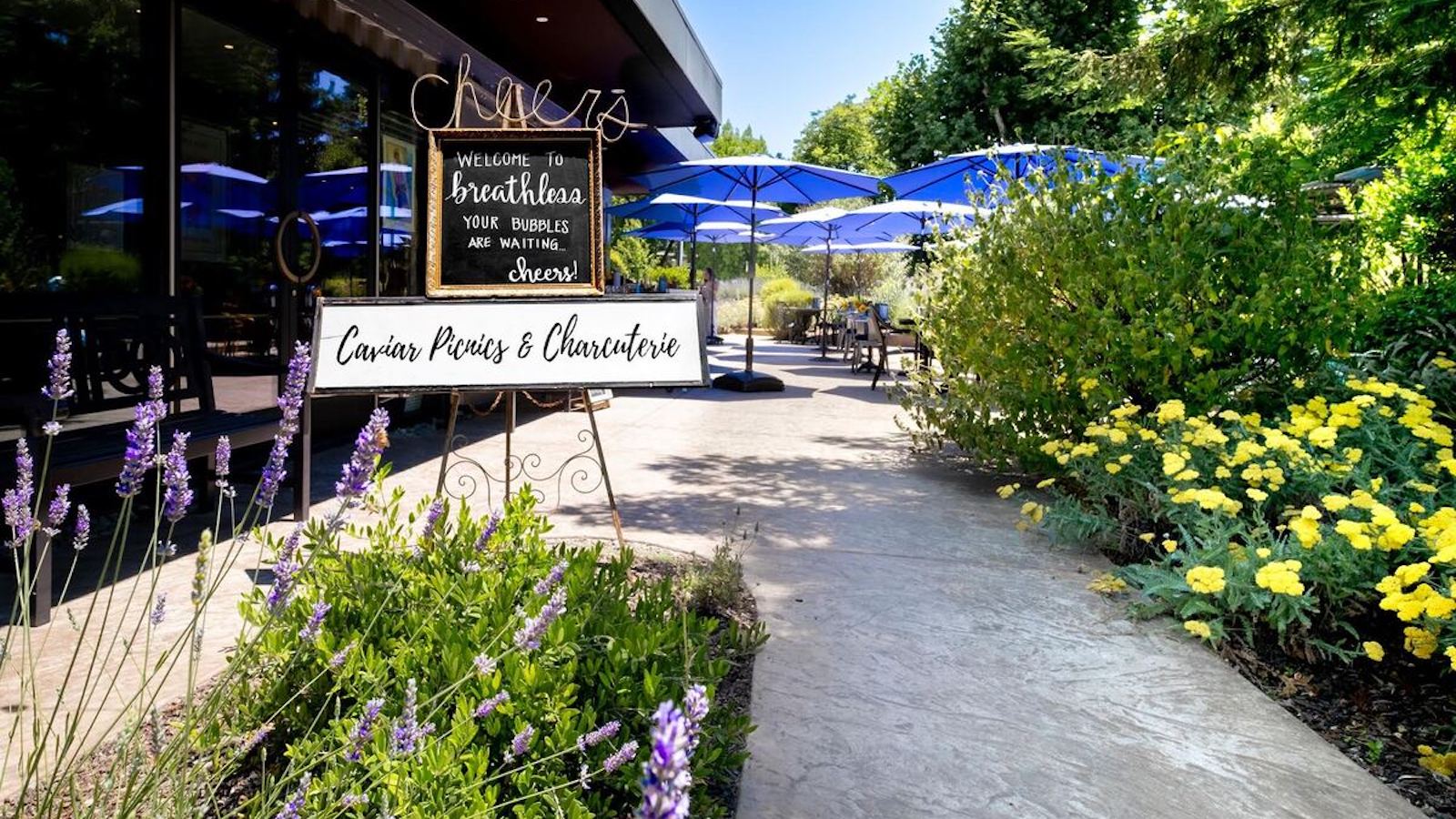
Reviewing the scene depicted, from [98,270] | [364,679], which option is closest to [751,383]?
[98,270]

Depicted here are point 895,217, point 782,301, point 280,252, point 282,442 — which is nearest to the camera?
point 282,442

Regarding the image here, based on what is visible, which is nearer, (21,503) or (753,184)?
(21,503)

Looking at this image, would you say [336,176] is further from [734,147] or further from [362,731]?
[734,147]

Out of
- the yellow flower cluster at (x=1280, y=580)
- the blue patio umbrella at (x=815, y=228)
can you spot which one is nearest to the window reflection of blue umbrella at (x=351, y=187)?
the yellow flower cluster at (x=1280, y=580)

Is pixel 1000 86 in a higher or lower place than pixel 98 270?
higher

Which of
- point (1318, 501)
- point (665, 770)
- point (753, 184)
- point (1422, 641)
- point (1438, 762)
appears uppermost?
point (753, 184)

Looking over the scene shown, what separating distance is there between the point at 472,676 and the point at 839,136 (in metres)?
51.4

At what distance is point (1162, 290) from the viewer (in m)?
5.20

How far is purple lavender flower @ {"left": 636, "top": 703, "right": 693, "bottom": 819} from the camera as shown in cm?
77

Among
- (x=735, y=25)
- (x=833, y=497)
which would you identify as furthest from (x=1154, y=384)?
(x=735, y=25)

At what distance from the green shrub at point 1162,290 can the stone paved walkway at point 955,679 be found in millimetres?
888

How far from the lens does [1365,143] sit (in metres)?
14.8

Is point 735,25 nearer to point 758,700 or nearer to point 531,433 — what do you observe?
point 531,433

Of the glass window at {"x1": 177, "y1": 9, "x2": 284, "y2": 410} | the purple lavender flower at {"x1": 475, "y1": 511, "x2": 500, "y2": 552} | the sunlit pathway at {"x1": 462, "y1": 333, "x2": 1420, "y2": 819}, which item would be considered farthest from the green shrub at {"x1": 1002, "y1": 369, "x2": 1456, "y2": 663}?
the glass window at {"x1": 177, "y1": 9, "x2": 284, "y2": 410}
